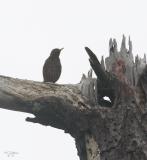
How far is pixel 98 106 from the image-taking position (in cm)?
573

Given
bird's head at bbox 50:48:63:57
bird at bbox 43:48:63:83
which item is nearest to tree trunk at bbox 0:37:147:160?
bird at bbox 43:48:63:83

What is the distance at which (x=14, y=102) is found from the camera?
5375 millimetres

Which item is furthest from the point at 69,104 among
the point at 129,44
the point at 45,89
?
the point at 129,44

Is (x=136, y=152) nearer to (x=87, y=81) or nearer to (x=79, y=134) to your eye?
(x=79, y=134)

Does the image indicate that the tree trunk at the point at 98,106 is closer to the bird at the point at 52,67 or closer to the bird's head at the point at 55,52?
the bird at the point at 52,67

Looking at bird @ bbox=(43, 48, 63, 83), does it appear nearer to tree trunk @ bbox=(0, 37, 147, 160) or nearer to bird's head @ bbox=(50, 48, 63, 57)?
bird's head @ bbox=(50, 48, 63, 57)

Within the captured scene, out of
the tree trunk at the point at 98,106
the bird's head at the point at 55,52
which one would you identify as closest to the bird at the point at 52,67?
the bird's head at the point at 55,52

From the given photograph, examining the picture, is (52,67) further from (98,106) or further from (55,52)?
(98,106)

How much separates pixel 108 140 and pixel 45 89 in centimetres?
100

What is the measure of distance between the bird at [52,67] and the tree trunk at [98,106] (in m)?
1.98

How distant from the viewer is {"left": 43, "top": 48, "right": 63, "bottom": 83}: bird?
7969mm

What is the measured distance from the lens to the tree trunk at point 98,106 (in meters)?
5.41

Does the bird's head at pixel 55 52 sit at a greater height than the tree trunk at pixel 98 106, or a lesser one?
greater

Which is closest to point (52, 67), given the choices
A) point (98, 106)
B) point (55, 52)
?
point (55, 52)
